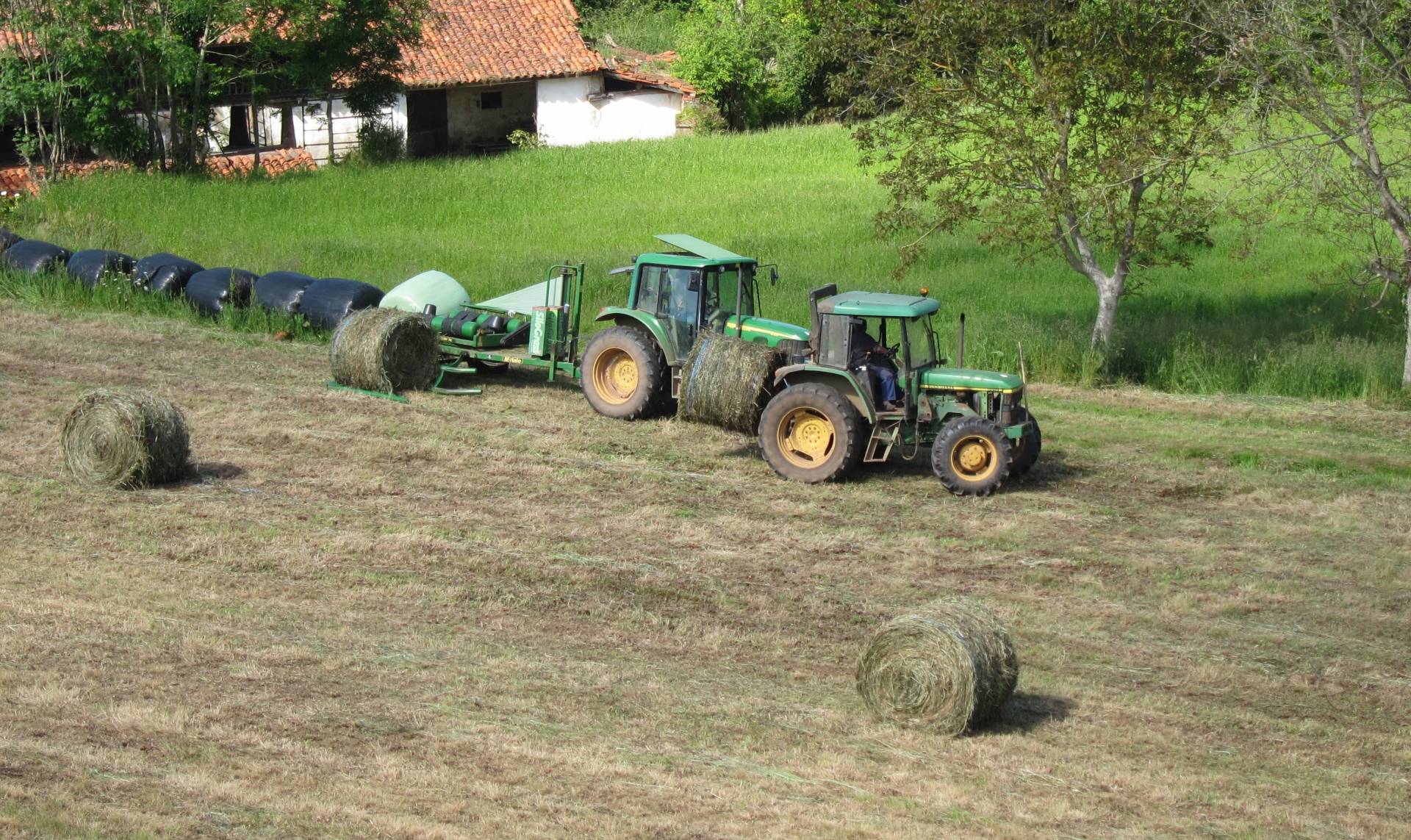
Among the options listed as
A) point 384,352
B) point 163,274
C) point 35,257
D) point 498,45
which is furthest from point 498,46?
point 384,352

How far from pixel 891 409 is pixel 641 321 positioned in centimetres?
321

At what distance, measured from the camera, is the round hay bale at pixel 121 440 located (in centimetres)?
1189

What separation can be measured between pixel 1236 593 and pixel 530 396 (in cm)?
832

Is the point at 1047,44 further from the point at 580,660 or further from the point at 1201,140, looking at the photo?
the point at 580,660

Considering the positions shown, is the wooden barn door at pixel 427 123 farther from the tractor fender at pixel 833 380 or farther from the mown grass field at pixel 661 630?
the tractor fender at pixel 833 380

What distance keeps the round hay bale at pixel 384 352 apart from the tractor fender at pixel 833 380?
4539 mm

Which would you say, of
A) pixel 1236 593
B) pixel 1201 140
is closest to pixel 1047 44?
pixel 1201 140

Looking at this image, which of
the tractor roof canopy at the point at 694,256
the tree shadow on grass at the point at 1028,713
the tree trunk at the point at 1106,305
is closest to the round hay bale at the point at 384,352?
the tractor roof canopy at the point at 694,256

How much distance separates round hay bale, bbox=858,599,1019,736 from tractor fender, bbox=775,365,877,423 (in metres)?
4.81

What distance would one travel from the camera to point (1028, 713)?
8.34 m

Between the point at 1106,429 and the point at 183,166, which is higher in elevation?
the point at 183,166

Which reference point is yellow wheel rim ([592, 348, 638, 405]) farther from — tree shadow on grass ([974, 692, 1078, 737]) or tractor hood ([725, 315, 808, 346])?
tree shadow on grass ([974, 692, 1078, 737])

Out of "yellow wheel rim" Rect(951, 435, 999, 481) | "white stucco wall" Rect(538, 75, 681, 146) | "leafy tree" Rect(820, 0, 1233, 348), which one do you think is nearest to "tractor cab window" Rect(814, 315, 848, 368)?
"yellow wheel rim" Rect(951, 435, 999, 481)

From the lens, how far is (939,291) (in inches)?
874
